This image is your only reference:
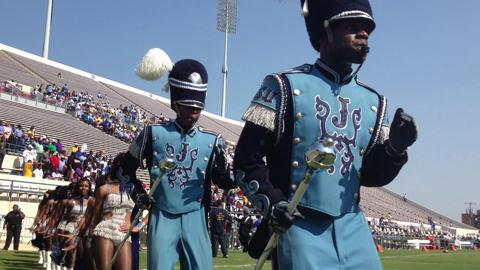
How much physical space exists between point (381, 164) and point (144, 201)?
2972mm

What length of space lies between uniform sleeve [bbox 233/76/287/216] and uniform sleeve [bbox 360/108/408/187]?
0.57 m

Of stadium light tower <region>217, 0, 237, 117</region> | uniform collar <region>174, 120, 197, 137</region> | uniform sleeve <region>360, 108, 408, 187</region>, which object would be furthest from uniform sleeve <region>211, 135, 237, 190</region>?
stadium light tower <region>217, 0, 237, 117</region>

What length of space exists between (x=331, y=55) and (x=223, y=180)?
315 centimetres

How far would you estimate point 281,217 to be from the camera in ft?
10.1

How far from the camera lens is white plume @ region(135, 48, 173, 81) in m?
7.21

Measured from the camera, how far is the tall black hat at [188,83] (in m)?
6.50

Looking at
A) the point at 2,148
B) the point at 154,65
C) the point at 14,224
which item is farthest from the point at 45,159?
the point at 154,65

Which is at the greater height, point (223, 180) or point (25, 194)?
point (223, 180)

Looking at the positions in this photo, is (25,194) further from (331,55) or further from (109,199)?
(331,55)

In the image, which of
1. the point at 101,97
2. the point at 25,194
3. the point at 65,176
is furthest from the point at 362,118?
the point at 101,97

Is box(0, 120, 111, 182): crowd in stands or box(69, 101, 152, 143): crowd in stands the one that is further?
box(69, 101, 152, 143): crowd in stands

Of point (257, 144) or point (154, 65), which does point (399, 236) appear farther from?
point (257, 144)

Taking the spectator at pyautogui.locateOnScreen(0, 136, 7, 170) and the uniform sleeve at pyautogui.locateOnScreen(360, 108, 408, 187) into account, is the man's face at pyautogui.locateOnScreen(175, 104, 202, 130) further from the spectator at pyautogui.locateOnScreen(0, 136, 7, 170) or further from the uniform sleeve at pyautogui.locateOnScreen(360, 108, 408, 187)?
the spectator at pyautogui.locateOnScreen(0, 136, 7, 170)

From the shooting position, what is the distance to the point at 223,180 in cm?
656
